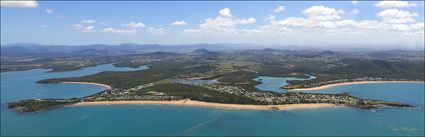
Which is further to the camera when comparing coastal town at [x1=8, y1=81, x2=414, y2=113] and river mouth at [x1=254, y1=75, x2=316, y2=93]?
river mouth at [x1=254, y1=75, x2=316, y2=93]

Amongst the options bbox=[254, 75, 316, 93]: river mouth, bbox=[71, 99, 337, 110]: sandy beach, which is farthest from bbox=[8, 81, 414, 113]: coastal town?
bbox=[254, 75, 316, 93]: river mouth

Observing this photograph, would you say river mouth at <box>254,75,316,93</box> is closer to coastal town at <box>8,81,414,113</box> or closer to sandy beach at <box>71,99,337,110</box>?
coastal town at <box>8,81,414,113</box>

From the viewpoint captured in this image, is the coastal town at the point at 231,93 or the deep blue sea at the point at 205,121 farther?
the coastal town at the point at 231,93

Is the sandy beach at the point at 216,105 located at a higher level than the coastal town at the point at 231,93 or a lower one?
lower

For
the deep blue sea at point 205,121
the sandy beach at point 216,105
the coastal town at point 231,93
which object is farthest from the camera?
the coastal town at point 231,93

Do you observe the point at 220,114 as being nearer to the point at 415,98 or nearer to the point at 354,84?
the point at 415,98

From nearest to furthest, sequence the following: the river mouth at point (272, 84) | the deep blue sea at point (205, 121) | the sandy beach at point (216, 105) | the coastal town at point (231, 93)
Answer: the deep blue sea at point (205, 121) < the sandy beach at point (216, 105) < the coastal town at point (231, 93) < the river mouth at point (272, 84)

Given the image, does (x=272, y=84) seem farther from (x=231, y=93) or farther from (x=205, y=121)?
(x=205, y=121)

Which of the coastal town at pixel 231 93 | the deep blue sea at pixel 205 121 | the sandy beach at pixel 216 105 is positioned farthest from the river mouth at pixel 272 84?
the deep blue sea at pixel 205 121

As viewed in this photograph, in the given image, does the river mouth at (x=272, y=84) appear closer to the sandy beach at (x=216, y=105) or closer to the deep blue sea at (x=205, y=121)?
the sandy beach at (x=216, y=105)

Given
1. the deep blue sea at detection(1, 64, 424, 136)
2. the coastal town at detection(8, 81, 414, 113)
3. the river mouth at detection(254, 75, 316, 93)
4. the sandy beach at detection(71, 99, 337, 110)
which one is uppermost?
the river mouth at detection(254, 75, 316, 93)

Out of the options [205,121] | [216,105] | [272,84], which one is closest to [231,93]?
[216,105]

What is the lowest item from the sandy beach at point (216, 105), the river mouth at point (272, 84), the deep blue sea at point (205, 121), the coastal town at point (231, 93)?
the deep blue sea at point (205, 121)
